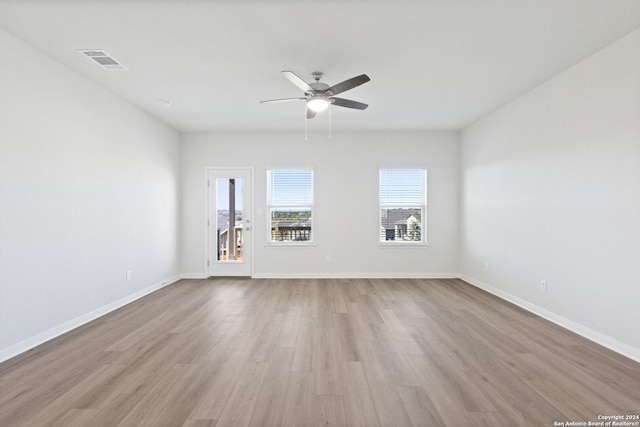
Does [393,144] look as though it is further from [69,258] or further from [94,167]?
[69,258]

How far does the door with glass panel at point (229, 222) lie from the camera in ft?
18.5

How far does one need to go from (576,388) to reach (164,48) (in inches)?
170

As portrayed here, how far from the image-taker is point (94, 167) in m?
3.48

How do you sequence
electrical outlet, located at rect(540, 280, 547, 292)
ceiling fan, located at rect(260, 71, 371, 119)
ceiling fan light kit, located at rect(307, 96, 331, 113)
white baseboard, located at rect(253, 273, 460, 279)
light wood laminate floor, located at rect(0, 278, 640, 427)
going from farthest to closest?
white baseboard, located at rect(253, 273, 460, 279)
electrical outlet, located at rect(540, 280, 547, 292)
ceiling fan light kit, located at rect(307, 96, 331, 113)
ceiling fan, located at rect(260, 71, 371, 119)
light wood laminate floor, located at rect(0, 278, 640, 427)

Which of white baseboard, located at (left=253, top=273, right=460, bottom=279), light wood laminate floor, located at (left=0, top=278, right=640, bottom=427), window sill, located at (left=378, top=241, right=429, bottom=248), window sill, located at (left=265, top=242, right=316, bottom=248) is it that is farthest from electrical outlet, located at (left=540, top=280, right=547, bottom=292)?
window sill, located at (left=265, top=242, right=316, bottom=248)

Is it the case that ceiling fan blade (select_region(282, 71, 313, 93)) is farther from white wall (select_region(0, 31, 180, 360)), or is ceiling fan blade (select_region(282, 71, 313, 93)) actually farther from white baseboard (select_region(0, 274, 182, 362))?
white baseboard (select_region(0, 274, 182, 362))

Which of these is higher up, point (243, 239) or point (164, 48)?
point (164, 48)

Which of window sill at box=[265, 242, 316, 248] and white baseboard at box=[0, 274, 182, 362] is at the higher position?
window sill at box=[265, 242, 316, 248]

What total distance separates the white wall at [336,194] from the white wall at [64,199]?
3.55 feet

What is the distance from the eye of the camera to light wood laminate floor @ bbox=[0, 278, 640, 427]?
176 centimetres

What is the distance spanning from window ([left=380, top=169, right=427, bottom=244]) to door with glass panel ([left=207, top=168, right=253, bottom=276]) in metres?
2.63

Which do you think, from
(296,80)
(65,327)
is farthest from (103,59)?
(65,327)

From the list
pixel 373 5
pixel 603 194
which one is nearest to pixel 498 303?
pixel 603 194

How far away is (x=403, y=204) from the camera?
5.70 m
